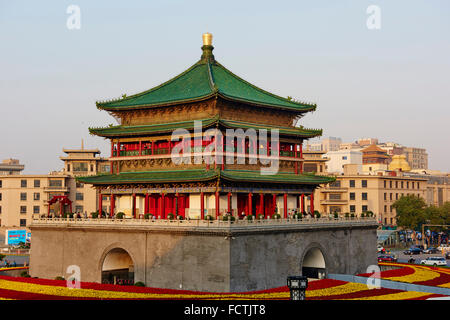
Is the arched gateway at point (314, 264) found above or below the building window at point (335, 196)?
below

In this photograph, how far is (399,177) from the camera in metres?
121

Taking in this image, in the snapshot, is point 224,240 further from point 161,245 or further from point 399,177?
point 399,177

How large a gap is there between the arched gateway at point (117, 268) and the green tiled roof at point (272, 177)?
1445 centimetres

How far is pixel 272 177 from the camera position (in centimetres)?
6188

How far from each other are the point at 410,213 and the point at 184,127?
65.2 meters

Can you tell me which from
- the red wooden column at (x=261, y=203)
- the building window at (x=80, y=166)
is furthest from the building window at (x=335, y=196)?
the red wooden column at (x=261, y=203)

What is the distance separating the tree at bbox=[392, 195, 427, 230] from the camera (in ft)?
356

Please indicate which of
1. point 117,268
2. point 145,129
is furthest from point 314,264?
point 145,129

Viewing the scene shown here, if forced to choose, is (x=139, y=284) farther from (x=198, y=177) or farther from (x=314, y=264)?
(x=314, y=264)

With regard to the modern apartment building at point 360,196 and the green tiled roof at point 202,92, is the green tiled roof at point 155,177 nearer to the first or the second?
the green tiled roof at point 202,92

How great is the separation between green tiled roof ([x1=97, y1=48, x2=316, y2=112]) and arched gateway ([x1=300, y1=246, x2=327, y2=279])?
17.3 meters

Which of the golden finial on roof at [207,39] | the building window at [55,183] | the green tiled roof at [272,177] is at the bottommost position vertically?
the green tiled roof at [272,177]

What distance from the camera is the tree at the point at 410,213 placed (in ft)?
356
